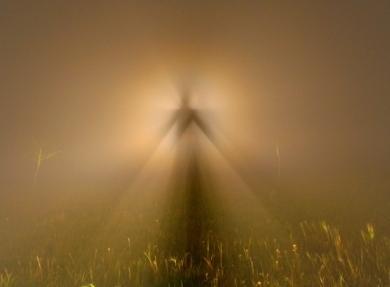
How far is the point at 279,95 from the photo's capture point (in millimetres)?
12930

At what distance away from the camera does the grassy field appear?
3500 millimetres

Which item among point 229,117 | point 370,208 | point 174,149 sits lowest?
point 370,208

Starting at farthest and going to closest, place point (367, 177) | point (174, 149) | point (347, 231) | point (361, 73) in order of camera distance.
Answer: point (361, 73), point (174, 149), point (367, 177), point (347, 231)

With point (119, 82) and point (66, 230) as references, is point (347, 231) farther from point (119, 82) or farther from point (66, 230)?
point (119, 82)

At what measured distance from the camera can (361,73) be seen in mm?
13250

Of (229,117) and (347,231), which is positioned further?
(229,117)

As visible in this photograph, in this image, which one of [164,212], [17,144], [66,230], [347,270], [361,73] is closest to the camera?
[347,270]

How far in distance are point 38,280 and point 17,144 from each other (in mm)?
9737

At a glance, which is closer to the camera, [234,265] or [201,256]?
[234,265]

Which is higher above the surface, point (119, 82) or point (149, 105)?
point (119, 82)

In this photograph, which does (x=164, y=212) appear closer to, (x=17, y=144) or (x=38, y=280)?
(x=38, y=280)

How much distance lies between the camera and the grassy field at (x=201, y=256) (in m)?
3.50

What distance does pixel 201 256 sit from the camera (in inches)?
161

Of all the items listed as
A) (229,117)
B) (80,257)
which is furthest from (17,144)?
(80,257)
